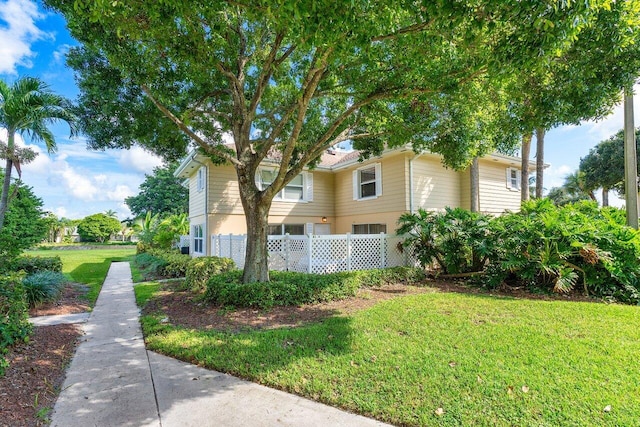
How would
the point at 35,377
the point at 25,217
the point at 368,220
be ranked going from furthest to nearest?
the point at 25,217
the point at 368,220
the point at 35,377

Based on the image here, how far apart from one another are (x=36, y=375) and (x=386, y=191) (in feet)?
38.6

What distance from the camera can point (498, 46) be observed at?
415 centimetres

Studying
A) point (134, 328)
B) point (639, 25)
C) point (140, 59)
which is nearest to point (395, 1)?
point (639, 25)

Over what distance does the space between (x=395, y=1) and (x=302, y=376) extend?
15.6 ft

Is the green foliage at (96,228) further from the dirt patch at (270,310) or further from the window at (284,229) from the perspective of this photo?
the dirt patch at (270,310)

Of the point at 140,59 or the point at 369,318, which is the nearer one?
the point at 369,318

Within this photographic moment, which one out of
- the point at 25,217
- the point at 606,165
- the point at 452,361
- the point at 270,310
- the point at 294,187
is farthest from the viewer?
the point at 606,165

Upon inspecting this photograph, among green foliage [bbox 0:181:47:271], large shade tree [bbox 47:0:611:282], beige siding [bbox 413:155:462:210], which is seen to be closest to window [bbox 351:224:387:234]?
beige siding [bbox 413:155:462:210]

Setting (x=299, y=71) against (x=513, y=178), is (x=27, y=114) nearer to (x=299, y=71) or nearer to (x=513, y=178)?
(x=299, y=71)

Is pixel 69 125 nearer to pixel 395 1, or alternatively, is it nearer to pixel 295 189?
pixel 295 189

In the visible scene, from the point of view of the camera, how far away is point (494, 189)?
15594 mm

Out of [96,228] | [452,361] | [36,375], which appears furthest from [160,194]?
[452,361]

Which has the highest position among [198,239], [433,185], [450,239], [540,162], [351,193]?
[540,162]

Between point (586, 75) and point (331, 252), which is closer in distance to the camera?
point (586, 75)
